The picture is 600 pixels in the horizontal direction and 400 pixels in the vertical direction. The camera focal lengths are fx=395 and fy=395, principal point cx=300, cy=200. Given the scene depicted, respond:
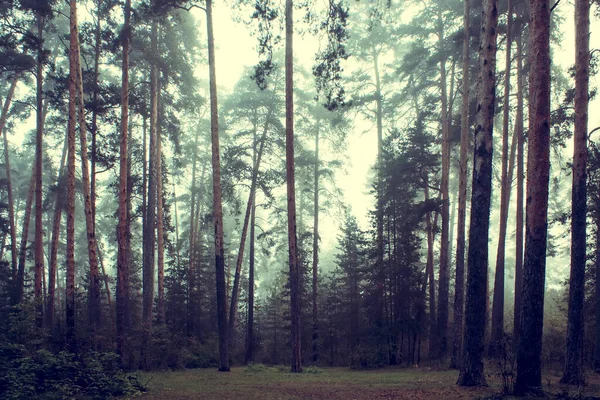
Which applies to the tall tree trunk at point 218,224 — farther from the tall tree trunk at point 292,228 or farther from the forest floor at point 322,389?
the tall tree trunk at point 292,228

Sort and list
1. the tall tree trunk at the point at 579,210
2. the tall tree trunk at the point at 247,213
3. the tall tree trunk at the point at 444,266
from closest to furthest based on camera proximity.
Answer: the tall tree trunk at the point at 579,210 → the tall tree trunk at the point at 444,266 → the tall tree trunk at the point at 247,213

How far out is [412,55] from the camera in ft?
69.4

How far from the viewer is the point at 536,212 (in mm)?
8234

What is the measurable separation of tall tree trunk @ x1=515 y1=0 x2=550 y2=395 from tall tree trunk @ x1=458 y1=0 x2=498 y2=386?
42.6 inches

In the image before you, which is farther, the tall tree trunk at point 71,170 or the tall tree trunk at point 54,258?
the tall tree trunk at point 54,258

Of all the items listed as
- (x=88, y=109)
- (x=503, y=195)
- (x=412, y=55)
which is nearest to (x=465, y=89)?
(x=503, y=195)

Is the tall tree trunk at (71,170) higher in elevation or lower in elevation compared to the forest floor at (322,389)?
higher

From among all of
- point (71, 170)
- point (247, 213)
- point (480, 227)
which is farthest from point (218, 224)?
point (480, 227)

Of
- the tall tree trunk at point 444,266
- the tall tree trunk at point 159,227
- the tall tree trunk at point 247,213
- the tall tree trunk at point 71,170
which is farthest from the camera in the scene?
the tall tree trunk at point 247,213

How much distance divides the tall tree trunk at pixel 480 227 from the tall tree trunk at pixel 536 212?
108 centimetres

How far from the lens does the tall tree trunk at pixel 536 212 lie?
26.1ft

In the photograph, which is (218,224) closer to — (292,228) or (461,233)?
(292,228)

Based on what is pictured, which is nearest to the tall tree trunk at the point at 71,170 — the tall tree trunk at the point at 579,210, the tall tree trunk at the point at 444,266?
the tall tree trunk at the point at 579,210

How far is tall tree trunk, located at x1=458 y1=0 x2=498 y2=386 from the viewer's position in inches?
366
